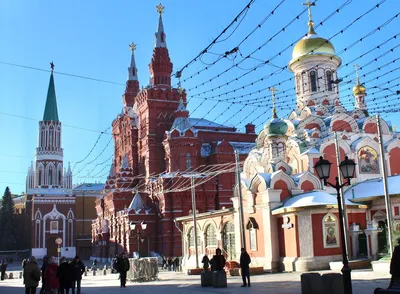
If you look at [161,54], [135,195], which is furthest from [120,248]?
[161,54]

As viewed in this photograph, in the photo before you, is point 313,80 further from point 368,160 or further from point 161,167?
point 161,167

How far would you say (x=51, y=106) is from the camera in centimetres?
7450

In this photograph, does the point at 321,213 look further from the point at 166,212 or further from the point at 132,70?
the point at 132,70

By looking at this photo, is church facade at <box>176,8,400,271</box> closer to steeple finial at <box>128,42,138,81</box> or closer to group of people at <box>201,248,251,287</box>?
group of people at <box>201,248,251,287</box>

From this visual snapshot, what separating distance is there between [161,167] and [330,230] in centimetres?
2859

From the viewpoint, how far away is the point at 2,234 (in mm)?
75625

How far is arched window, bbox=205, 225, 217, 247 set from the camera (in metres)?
33.2

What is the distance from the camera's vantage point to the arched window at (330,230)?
25141mm

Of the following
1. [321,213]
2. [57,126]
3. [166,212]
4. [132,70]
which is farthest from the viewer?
[57,126]

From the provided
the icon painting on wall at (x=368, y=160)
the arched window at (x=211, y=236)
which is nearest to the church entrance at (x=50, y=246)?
the arched window at (x=211, y=236)

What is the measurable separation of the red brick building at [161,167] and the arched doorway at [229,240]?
1284 cm

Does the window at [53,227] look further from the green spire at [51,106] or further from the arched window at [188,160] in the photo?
the arched window at [188,160]

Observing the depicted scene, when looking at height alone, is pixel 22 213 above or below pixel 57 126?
below

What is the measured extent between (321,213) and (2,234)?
62998 millimetres
